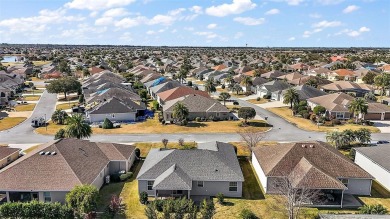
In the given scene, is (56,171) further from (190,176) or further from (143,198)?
(190,176)

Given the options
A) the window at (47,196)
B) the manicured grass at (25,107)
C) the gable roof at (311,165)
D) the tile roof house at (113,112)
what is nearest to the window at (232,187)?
the gable roof at (311,165)

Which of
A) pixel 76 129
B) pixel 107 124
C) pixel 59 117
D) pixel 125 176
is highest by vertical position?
pixel 76 129

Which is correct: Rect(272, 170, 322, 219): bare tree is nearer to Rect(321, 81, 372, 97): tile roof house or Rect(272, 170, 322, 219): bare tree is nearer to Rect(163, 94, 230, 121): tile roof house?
Rect(163, 94, 230, 121): tile roof house

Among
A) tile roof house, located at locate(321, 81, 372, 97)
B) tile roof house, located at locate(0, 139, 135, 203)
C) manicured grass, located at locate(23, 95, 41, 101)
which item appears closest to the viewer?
tile roof house, located at locate(0, 139, 135, 203)

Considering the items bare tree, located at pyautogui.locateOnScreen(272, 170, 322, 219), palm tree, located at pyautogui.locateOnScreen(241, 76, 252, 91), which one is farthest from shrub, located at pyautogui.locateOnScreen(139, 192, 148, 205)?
palm tree, located at pyautogui.locateOnScreen(241, 76, 252, 91)

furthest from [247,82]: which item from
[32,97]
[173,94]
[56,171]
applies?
[56,171]

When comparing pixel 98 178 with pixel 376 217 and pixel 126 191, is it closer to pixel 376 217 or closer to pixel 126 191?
pixel 126 191
